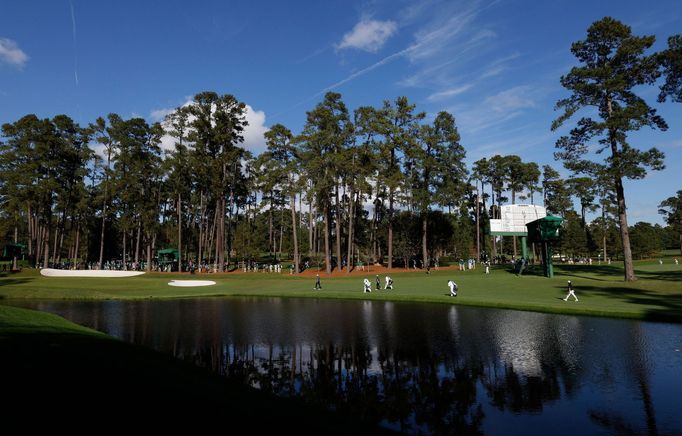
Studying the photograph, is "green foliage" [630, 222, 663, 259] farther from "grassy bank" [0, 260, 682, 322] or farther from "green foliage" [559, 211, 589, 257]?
"grassy bank" [0, 260, 682, 322]

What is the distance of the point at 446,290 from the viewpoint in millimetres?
36031

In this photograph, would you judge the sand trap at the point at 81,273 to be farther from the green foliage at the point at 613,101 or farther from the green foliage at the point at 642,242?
the green foliage at the point at 642,242

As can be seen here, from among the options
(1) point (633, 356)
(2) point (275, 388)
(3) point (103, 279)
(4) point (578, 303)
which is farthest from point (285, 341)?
(3) point (103, 279)

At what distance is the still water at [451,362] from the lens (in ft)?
32.9

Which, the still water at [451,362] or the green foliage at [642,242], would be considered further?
the green foliage at [642,242]

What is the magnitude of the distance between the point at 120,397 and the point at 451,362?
11.0 m

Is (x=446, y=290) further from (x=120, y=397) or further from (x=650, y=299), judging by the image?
(x=120, y=397)

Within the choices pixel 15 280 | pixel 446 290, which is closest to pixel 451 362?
pixel 446 290

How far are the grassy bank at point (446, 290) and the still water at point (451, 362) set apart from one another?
8.82ft

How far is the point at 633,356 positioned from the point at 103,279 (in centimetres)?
5487

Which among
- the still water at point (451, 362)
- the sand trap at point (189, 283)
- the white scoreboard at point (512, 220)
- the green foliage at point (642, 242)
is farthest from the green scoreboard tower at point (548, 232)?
the green foliage at point (642, 242)

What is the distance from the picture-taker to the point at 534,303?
26.7 meters

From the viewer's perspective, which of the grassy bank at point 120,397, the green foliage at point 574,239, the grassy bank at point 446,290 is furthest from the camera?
the green foliage at point 574,239

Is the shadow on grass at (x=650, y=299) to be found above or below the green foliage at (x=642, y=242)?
below
